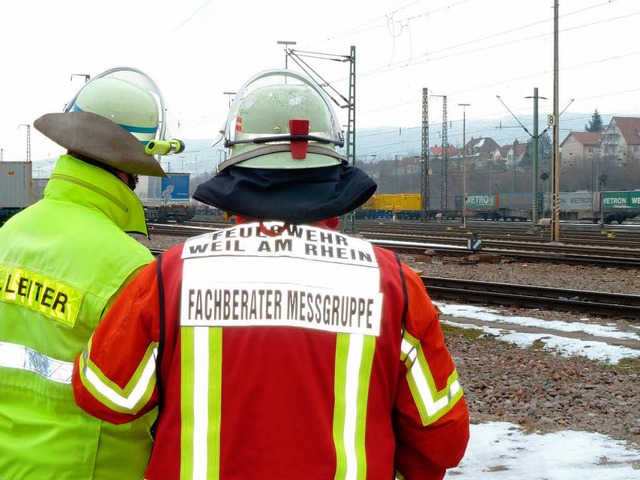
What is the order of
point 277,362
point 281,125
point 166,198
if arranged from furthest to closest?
1. point 166,198
2. point 281,125
3. point 277,362

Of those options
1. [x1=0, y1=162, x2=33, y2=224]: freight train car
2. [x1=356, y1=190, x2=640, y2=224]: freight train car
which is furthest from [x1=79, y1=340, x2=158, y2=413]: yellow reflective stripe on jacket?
[x1=356, y1=190, x2=640, y2=224]: freight train car

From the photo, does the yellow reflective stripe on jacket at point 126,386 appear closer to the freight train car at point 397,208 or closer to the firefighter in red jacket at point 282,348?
the firefighter in red jacket at point 282,348

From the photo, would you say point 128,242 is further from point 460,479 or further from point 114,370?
point 460,479

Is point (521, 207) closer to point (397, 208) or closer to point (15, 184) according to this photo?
point (397, 208)

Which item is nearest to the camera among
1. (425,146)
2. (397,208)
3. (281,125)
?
(281,125)

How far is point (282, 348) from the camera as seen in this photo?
1.83m

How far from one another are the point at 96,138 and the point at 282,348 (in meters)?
1.05

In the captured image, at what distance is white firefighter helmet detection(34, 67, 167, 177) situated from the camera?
2.49 metres

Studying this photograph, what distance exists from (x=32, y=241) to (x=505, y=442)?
439 centimetres

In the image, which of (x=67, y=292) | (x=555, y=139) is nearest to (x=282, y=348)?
(x=67, y=292)

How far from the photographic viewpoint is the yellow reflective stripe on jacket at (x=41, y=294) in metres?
2.25

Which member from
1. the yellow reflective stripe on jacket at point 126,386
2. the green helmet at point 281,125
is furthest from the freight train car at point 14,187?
the yellow reflective stripe on jacket at point 126,386

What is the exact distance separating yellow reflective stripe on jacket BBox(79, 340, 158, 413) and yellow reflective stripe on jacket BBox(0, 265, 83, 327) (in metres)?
0.29

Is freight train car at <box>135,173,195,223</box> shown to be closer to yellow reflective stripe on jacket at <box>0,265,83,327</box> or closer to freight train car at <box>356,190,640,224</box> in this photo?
freight train car at <box>356,190,640,224</box>
